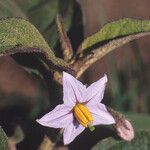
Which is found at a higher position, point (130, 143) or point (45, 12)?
point (45, 12)

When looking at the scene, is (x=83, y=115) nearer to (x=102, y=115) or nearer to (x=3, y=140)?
(x=102, y=115)

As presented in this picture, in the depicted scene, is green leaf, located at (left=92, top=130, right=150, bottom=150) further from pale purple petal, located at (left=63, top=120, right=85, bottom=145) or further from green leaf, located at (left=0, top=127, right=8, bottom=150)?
green leaf, located at (left=0, top=127, right=8, bottom=150)

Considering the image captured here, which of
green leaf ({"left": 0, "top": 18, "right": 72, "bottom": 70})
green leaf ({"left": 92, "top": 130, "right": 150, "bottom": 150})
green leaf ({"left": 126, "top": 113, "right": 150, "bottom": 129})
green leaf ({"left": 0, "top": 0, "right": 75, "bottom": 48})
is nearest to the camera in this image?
green leaf ({"left": 0, "top": 18, "right": 72, "bottom": 70})

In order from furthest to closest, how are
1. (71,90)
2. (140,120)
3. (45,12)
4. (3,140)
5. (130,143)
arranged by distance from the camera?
(140,120)
(45,12)
(130,143)
(71,90)
(3,140)

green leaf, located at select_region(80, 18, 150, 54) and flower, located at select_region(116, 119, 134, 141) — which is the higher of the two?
green leaf, located at select_region(80, 18, 150, 54)

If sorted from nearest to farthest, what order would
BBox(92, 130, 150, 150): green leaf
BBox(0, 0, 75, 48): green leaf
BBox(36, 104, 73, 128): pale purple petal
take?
BBox(36, 104, 73, 128): pale purple petal
BBox(92, 130, 150, 150): green leaf
BBox(0, 0, 75, 48): green leaf

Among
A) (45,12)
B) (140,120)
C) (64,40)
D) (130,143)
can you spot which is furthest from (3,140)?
(140,120)

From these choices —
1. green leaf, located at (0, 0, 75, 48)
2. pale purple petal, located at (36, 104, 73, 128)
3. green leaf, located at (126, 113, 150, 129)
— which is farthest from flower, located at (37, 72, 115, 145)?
green leaf, located at (126, 113, 150, 129)
